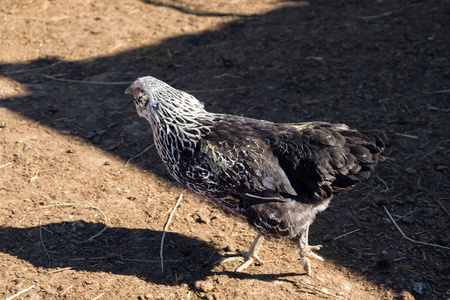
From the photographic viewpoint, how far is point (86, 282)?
141 inches

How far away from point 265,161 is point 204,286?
1075mm

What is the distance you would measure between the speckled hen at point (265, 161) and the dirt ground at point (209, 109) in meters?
0.58

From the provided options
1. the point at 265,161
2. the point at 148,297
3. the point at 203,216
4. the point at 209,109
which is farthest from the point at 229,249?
the point at 209,109

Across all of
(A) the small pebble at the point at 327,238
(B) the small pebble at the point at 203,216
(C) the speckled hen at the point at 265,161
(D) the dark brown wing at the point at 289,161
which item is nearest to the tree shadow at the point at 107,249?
(B) the small pebble at the point at 203,216

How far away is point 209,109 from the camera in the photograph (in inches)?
229

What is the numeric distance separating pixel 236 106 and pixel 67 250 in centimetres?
281

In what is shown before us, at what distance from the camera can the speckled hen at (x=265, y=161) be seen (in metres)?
3.47

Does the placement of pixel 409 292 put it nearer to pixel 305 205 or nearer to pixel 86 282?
pixel 305 205

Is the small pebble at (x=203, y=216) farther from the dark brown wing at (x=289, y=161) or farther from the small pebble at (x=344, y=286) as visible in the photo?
the small pebble at (x=344, y=286)

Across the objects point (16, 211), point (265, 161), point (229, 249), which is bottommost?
point (229, 249)

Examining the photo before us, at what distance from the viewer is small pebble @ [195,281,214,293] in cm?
357

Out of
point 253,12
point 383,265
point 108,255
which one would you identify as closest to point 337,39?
point 253,12

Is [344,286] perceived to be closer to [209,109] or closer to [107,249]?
[107,249]

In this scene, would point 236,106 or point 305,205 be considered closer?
point 305,205
